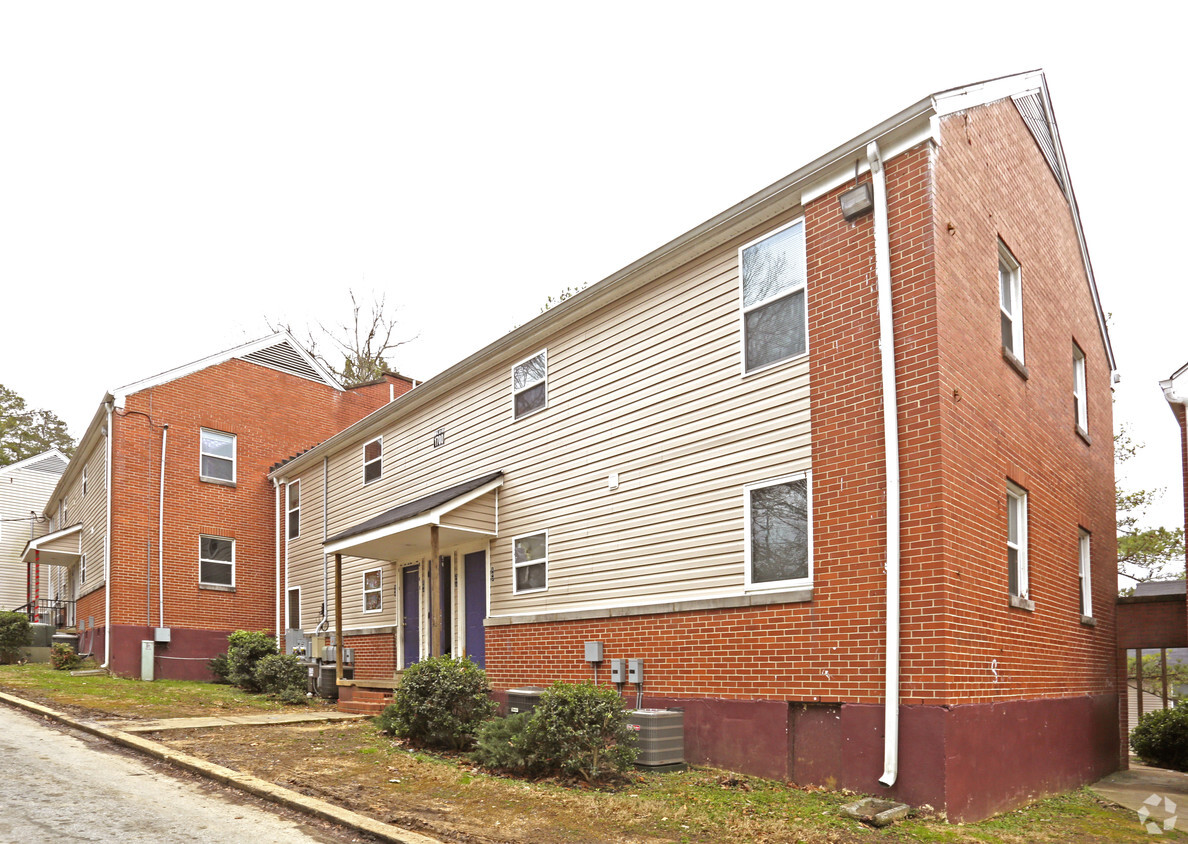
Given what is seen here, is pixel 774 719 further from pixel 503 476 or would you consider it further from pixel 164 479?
pixel 164 479

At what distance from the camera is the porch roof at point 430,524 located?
13.6m

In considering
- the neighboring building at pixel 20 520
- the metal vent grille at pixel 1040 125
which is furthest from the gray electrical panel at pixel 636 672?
the neighboring building at pixel 20 520

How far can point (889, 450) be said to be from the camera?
344 inches

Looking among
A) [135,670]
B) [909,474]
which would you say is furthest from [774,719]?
[135,670]

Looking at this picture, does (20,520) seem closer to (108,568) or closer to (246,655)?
(108,568)

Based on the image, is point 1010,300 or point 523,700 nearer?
point 1010,300

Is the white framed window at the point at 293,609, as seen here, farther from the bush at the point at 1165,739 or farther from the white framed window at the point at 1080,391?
the bush at the point at 1165,739

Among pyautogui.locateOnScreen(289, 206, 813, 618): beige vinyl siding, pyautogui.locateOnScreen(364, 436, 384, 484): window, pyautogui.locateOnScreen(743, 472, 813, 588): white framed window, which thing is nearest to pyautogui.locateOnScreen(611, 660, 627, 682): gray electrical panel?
pyautogui.locateOnScreen(289, 206, 813, 618): beige vinyl siding

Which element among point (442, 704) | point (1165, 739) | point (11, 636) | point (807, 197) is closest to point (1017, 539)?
point (807, 197)

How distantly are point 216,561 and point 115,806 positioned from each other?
1550 centimetres

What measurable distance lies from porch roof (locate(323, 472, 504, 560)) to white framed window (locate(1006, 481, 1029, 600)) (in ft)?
23.4

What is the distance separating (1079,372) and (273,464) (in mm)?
18140

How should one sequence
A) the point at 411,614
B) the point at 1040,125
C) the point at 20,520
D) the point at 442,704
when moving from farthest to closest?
1. the point at 20,520
2. the point at 411,614
3. the point at 1040,125
4. the point at 442,704

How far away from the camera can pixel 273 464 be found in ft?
77.0
